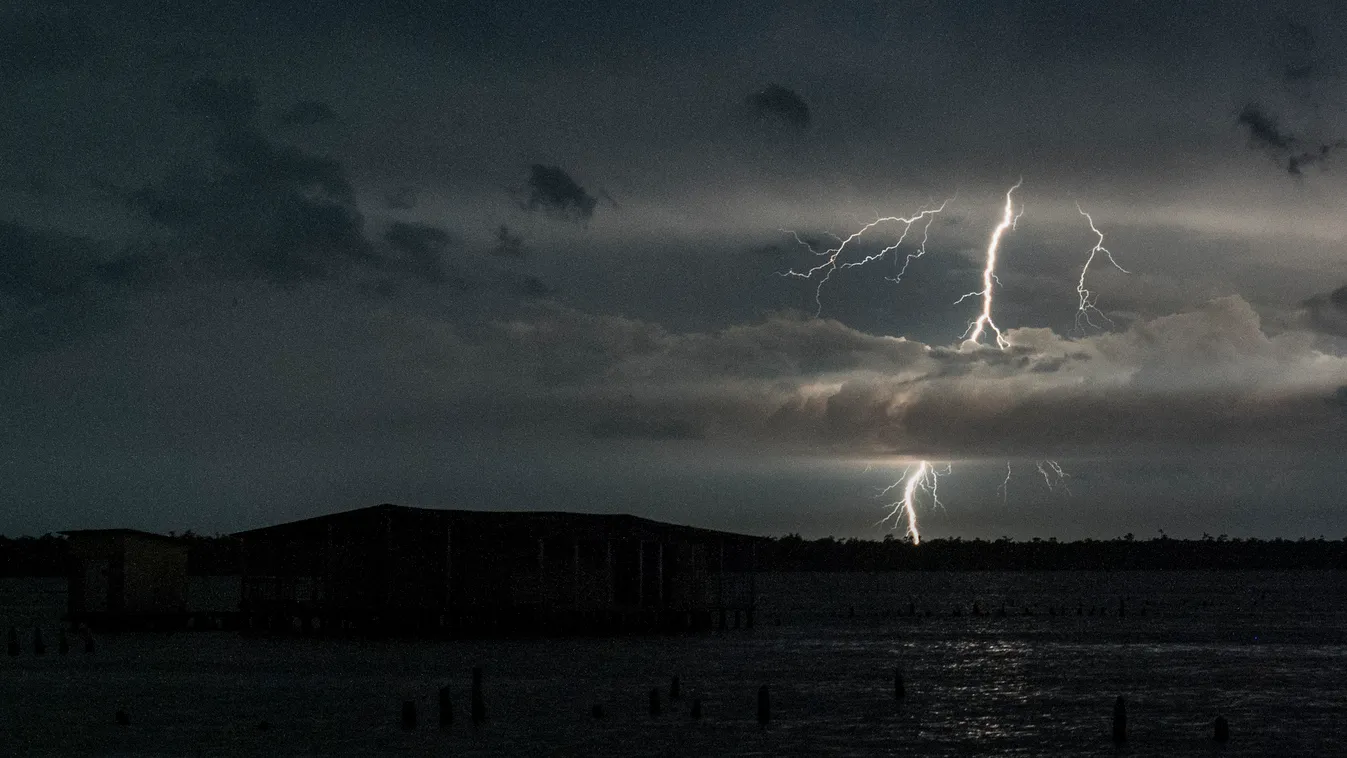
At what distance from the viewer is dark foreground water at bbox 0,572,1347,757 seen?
39094 mm

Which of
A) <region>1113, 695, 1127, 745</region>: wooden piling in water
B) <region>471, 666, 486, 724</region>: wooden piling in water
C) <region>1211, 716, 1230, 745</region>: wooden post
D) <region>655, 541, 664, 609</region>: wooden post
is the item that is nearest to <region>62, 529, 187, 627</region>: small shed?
<region>655, 541, 664, 609</region>: wooden post

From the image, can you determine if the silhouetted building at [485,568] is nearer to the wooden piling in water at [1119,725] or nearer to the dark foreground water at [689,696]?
the dark foreground water at [689,696]

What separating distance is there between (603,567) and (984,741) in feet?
116

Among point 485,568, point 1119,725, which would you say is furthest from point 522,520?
point 1119,725

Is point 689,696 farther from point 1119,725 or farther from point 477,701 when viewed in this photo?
point 1119,725

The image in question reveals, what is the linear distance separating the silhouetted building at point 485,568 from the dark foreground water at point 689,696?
206 centimetres

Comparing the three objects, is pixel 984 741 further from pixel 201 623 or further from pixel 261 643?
pixel 201 623

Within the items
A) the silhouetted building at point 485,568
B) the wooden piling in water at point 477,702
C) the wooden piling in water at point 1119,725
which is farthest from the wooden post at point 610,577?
the wooden piling in water at point 1119,725

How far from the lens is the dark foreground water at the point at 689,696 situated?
1539 inches

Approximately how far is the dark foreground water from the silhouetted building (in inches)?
81.1

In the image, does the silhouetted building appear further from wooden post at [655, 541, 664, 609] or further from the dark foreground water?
the dark foreground water

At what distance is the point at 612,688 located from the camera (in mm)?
51000

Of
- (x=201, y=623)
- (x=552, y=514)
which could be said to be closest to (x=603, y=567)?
(x=552, y=514)

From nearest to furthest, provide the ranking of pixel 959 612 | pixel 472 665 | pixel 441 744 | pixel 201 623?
pixel 441 744 < pixel 472 665 < pixel 201 623 < pixel 959 612
